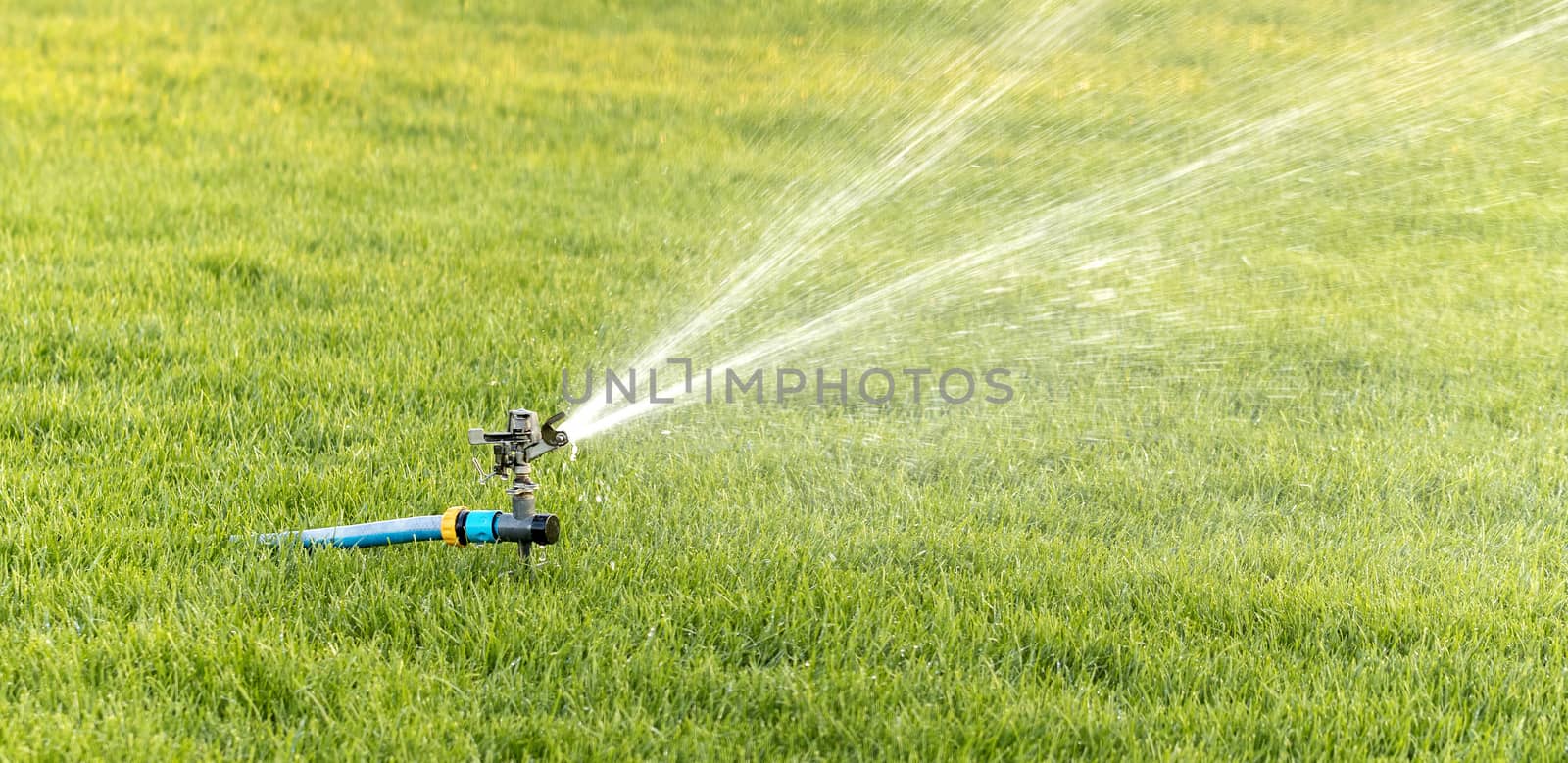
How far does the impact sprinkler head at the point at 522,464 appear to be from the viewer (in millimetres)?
2904

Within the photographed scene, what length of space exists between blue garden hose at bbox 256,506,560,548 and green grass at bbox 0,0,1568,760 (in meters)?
0.11

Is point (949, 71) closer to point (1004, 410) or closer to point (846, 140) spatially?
point (846, 140)

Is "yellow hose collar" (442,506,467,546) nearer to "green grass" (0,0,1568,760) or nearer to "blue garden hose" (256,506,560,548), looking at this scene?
"blue garden hose" (256,506,560,548)

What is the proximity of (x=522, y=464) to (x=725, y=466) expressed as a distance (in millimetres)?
983

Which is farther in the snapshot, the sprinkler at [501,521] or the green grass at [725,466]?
the sprinkler at [501,521]

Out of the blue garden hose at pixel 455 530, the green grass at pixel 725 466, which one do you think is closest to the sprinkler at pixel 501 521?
the blue garden hose at pixel 455 530

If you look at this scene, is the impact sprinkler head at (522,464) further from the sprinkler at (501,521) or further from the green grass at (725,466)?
the green grass at (725,466)

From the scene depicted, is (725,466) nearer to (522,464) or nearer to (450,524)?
(522,464)

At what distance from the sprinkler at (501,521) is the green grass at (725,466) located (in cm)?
11

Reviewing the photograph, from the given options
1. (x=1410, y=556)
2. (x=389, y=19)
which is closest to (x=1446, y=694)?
(x=1410, y=556)

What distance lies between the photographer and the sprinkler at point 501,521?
2.91 metres

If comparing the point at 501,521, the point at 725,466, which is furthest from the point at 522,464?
the point at 725,466

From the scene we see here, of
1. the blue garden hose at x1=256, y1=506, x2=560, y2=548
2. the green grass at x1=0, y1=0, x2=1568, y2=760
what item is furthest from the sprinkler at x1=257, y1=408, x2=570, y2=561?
the green grass at x1=0, y1=0, x2=1568, y2=760

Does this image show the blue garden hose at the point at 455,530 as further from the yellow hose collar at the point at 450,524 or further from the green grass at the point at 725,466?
the green grass at the point at 725,466
